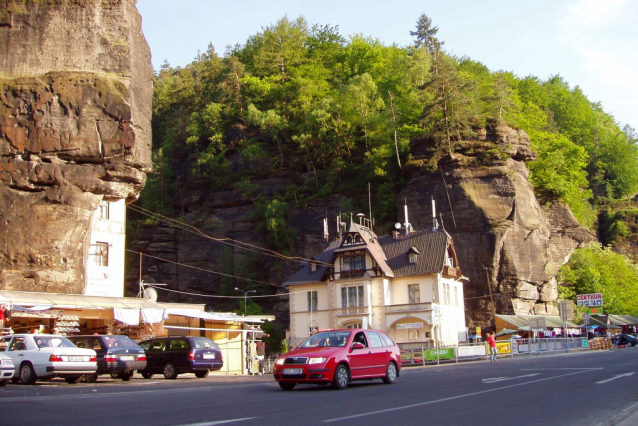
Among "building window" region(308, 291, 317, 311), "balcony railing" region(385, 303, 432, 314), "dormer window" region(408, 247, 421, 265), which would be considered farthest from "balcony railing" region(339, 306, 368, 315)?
"dormer window" region(408, 247, 421, 265)

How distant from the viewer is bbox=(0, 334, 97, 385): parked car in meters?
18.0

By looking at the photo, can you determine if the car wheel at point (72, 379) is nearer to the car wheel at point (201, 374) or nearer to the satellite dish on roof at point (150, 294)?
the car wheel at point (201, 374)

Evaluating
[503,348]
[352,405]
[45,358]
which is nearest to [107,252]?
[45,358]

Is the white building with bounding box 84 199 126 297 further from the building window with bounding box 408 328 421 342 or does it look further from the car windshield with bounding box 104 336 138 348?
the building window with bounding box 408 328 421 342

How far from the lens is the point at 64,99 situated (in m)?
23.8

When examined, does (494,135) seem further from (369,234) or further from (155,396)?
(155,396)

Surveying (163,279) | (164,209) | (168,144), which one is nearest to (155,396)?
(163,279)

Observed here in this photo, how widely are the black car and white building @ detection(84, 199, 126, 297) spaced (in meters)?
19.7

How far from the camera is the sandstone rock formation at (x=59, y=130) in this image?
76.6 ft

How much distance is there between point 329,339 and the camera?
16.3 m

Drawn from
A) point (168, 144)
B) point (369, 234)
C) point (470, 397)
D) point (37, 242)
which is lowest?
point (470, 397)

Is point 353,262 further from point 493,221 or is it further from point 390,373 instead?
point 390,373

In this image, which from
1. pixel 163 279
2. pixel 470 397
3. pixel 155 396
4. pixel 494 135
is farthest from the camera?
pixel 163 279

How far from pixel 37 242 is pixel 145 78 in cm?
833
